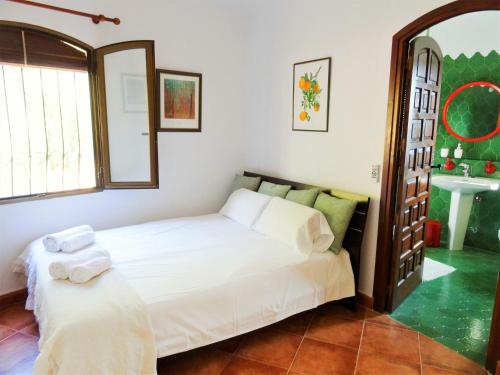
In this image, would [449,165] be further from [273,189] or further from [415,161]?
[273,189]

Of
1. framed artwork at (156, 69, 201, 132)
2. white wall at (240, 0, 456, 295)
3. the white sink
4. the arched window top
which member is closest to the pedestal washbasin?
the white sink

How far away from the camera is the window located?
8.48 feet

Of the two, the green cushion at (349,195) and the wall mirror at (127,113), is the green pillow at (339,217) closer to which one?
the green cushion at (349,195)

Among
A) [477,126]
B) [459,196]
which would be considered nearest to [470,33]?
[477,126]

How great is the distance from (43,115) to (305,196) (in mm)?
2242

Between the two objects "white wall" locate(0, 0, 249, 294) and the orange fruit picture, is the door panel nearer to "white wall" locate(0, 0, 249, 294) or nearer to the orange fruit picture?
the orange fruit picture

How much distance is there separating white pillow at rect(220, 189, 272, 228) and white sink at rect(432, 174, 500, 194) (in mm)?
1995

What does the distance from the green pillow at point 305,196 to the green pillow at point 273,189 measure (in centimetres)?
15

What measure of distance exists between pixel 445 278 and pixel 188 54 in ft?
10.9

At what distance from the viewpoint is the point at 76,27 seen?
108 inches

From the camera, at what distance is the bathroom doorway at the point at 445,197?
95.7 inches

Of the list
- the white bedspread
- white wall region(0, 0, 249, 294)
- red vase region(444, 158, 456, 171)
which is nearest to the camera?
the white bedspread

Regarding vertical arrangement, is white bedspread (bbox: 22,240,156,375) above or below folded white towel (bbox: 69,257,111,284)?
below

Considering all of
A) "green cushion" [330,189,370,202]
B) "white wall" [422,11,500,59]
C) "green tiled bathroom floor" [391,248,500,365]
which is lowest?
"green tiled bathroom floor" [391,248,500,365]
